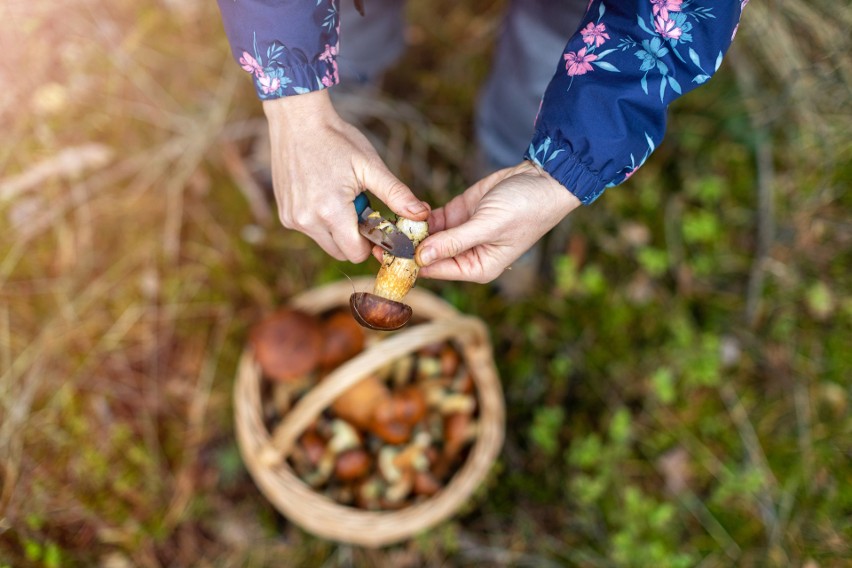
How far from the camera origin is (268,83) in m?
1.36

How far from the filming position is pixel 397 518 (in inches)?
83.9

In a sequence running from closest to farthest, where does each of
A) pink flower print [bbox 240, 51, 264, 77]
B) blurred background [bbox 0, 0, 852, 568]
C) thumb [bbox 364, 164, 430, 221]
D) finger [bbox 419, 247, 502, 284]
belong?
1. pink flower print [bbox 240, 51, 264, 77]
2. thumb [bbox 364, 164, 430, 221]
3. finger [bbox 419, 247, 502, 284]
4. blurred background [bbox 0, 0, 852, 568]

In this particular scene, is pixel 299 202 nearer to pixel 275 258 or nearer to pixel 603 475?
pixel 275 258

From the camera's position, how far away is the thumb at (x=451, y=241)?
139cm

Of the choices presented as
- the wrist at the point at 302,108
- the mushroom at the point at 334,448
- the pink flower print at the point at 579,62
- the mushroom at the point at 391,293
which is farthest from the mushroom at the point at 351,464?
the pink flower print at the point at 579,62

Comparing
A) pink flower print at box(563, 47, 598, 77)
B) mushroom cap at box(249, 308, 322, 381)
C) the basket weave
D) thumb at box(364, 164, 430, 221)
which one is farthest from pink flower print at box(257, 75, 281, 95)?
mushroom cap at box(249, 308, 322, 381)

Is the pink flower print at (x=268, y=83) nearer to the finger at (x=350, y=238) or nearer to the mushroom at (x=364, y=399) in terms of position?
the finger at (x=350, y=238)

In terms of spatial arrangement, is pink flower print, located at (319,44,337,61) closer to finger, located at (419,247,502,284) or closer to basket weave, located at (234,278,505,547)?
finger, located at (419,247,502,284)

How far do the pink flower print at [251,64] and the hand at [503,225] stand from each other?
56 cm

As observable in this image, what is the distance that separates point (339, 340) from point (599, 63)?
1455 mm

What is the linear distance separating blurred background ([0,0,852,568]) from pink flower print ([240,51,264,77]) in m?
1.46

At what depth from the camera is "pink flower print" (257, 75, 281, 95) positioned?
1.35m

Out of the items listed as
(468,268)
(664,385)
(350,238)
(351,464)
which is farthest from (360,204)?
(664,385)

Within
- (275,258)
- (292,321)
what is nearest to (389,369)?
(292,321)
